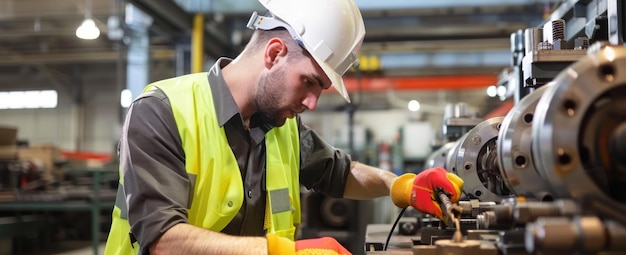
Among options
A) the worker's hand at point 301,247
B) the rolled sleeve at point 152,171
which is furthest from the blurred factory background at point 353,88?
the rolled sleeve at point 152,171

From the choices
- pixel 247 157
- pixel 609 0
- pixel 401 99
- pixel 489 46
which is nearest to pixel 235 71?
pixel 247 157

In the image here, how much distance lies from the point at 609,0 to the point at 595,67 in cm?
78

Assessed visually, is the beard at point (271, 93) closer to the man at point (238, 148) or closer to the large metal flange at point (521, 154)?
the man at point (238, 148)

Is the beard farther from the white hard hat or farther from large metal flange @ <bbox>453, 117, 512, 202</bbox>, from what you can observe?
large metal flange @ <bbox>453, 117, 512, 202</bbox>

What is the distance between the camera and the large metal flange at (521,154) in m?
0.81

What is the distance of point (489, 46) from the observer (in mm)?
6027

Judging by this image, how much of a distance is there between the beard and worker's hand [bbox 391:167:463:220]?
1.16 feet

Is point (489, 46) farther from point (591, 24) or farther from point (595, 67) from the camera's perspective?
point (595, 67)

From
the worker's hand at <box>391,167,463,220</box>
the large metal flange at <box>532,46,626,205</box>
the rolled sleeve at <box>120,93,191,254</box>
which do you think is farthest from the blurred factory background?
the rolled sleeve at <box>120,93,191,254</box>

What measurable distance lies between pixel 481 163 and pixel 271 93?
53 cm

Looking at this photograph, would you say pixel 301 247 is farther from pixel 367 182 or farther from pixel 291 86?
pixel 367 182

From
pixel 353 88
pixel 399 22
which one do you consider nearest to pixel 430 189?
pixel 399 22

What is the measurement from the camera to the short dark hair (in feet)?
4.36

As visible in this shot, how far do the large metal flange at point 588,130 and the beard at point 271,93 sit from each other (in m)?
0.71
